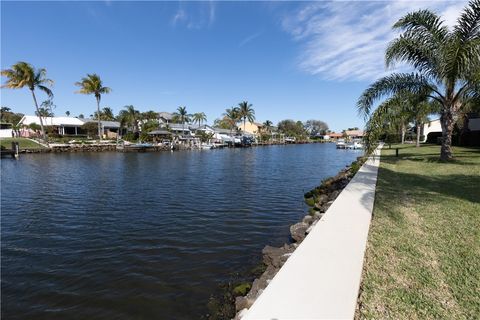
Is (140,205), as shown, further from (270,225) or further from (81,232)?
(270,225)

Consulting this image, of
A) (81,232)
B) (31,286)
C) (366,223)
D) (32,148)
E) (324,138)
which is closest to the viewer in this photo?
(31,286)

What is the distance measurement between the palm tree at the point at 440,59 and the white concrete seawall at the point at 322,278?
11753mm

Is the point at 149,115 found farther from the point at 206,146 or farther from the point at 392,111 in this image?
the point at 392,111

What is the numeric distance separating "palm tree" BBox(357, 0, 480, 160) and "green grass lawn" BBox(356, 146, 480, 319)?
313 inches

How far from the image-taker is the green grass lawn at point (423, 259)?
151 inches

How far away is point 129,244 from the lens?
29.1 ft

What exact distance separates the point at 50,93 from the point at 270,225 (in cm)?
5334

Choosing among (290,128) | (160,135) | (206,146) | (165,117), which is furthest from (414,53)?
(290,128)

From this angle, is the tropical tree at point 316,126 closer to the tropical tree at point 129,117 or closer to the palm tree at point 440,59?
the tropical tree at point 129,117

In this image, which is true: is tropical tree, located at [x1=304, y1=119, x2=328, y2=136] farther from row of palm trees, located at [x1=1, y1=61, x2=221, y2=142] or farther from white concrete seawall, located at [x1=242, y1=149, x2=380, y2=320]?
white concrete seawall, located at [x1=242, y1=149, x2=380, y2=320]

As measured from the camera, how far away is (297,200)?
48.7 feet

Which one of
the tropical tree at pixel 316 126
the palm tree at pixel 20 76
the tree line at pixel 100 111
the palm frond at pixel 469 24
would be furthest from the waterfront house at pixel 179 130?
the tropical tree at pixel 316 126

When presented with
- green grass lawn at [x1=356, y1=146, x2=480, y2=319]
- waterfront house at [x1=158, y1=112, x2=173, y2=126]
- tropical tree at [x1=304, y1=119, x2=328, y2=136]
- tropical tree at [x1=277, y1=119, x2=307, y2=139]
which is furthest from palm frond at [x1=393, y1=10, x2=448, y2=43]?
tropical tree at [x1=304, y1=119, x2=328, y2=136]

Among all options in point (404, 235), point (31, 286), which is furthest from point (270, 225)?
point (31, 286)
